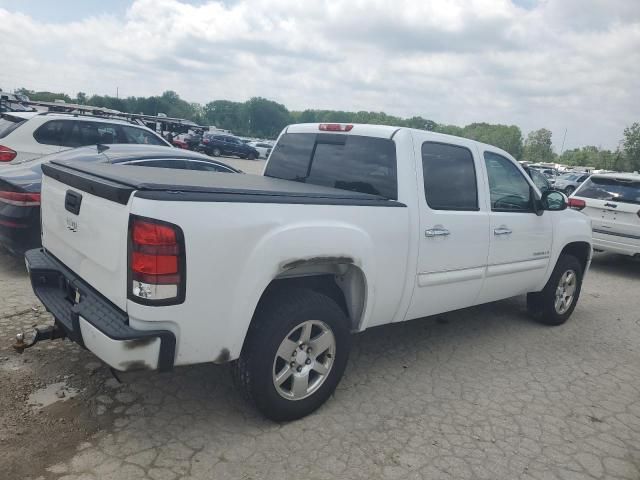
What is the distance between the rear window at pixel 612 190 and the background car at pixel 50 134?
7.97 m

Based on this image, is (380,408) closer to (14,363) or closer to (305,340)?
(305,340)

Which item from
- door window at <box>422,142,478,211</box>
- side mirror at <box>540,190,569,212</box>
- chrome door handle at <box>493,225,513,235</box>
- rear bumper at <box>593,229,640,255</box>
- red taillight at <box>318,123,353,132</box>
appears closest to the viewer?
door window at <box>422,142,478,211</box>

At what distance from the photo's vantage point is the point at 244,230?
258cm

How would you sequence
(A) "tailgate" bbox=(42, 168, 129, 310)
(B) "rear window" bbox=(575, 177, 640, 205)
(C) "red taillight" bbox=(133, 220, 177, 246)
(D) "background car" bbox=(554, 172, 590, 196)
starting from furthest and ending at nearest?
(D) "background car" bbox=(554, 172, 590, 196) → (B) "rear window" bbox=(575, 177, 640, 205) → (A) "tailgate" bbox=(42, 168, 129, 310) → (C) "red taillight" bbox=(133, 220, 177, 246)

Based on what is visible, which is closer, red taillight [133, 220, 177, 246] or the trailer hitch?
red taillight [133, 220, 177, 246]

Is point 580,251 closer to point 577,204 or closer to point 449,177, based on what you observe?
point 577,204

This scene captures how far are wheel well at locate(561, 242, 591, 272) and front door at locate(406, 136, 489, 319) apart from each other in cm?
186

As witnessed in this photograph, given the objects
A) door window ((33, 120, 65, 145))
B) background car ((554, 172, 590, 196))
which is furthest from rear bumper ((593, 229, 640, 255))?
background car ((554, 172, 590, 196))

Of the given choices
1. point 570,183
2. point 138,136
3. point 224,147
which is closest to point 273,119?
point 224,147

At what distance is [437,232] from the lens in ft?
12.0

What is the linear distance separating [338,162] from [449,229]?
3.33 feet

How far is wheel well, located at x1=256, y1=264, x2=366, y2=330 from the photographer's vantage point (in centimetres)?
310

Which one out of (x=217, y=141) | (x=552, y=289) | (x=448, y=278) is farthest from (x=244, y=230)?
(x=217, y=141)

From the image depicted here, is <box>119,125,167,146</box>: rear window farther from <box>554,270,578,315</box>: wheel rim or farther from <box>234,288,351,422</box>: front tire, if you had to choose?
<box>554,270,578,315</box>: wheel rim
